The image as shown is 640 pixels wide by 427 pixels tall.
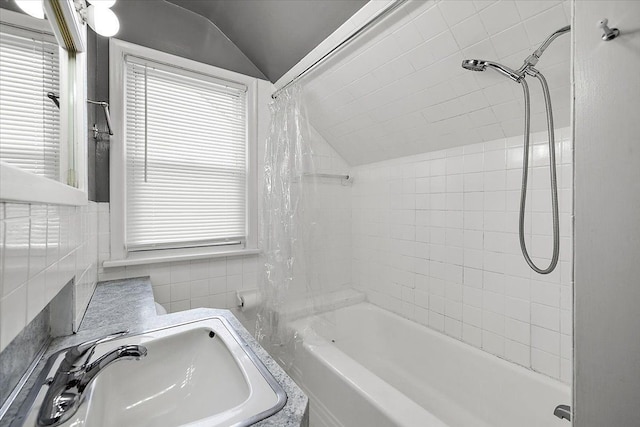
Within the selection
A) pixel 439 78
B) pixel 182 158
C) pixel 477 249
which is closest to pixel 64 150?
pixel 182 158

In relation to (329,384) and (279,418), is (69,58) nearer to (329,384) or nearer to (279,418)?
(279,418)

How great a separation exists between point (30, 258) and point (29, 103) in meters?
0.31

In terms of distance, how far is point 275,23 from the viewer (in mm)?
1584

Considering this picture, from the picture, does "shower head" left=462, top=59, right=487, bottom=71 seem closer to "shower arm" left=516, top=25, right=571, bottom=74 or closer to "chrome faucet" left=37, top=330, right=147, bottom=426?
"shower arm" left=516, top=25, right=571, bottom=74

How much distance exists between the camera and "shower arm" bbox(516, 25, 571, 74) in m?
0.89

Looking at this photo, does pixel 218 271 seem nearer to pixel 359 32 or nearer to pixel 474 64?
pixel 359 32

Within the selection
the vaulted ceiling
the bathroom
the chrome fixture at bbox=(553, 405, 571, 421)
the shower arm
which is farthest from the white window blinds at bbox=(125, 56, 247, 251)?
the chrome fixture at bbox=(553, 405, 571, 421)

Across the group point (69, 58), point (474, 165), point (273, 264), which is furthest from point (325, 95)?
point (69, 58)

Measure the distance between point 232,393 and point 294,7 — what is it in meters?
1.74

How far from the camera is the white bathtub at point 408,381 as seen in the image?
115 centimetres

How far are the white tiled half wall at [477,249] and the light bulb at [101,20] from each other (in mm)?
1726

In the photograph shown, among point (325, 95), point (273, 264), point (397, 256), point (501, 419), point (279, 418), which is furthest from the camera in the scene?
point (397, 256)

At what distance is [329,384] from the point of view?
4.40 feet

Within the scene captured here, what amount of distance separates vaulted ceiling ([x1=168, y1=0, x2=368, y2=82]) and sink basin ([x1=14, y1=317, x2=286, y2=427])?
5.06ft
